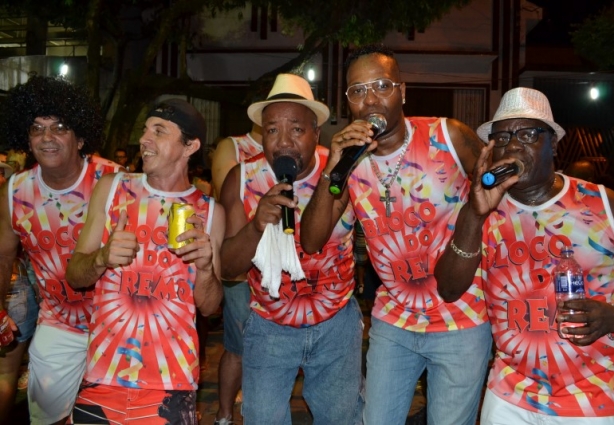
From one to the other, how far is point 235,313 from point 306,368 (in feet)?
5.22

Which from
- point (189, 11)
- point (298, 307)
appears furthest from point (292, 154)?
point (189, 11)

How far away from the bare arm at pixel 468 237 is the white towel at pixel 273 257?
900mm

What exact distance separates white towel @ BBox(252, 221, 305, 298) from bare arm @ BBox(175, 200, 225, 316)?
0.26 m

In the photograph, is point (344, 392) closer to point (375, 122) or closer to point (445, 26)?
point (375, 122)

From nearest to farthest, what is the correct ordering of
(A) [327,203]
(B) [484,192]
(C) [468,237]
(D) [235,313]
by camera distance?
1. (B) [484,192]
2. (C) [468,237]
3. (A) [327,203]
4. (D) [235,313]

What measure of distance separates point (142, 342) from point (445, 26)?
2047cm

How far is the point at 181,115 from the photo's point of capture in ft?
12.6

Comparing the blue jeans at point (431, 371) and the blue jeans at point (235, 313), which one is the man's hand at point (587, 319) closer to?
the blue jeans at point (431, 371)

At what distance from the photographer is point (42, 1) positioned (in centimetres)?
1495

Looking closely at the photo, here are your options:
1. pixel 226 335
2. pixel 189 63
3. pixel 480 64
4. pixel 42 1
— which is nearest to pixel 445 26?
pixel 480 64

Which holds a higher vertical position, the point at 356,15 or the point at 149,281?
the point at 356,15

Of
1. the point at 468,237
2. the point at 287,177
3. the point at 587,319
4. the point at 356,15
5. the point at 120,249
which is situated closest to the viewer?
the point at 587,319

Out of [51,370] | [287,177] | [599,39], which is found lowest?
[51,370]

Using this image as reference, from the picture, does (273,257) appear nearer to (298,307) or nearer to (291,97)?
(298,307)
